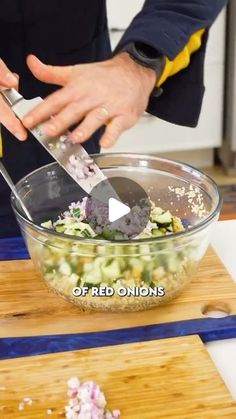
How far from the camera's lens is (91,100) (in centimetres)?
85

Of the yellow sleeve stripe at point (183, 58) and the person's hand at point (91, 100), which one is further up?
the person's hand at point (91, 100)

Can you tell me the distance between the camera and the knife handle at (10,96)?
33.0 inches

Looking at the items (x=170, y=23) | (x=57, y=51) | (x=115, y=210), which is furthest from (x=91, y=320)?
(x=57, y=51)

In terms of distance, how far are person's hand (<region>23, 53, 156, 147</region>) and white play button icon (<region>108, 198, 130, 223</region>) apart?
0.07 metres

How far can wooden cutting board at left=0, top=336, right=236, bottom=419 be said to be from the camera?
0.70 metres

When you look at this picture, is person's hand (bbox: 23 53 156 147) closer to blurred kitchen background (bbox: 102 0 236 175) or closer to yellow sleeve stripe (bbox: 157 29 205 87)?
yellow sleeve stripe (bbox: 157 29 205 87)

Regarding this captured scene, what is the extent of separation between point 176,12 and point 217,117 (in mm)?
1592

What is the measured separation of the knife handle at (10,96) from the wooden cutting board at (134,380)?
1.00 ft

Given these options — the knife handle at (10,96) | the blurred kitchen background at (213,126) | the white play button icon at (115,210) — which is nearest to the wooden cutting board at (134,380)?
the white play button icon at (115,210)

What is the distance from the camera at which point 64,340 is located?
818mm

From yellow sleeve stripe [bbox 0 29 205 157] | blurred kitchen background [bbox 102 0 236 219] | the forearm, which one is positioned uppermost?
the forearm

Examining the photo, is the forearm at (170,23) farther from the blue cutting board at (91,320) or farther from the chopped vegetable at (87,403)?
the chopped vegetable at (87,403)

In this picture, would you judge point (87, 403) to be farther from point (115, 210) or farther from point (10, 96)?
point (10, 96)

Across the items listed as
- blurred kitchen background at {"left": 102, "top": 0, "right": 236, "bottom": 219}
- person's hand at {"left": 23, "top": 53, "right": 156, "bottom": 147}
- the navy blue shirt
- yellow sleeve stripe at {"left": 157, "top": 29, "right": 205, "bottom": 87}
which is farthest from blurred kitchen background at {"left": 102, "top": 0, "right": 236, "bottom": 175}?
person's hand at {"left": 23, "top": 53, "right": 156, "bottom": 147}
